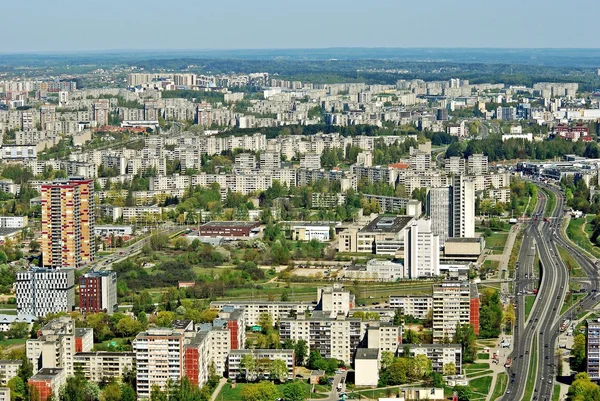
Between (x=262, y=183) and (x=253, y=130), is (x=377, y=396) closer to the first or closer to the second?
(x=262, y=183)

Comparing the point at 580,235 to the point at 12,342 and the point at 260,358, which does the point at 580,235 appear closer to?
the point at 260,358

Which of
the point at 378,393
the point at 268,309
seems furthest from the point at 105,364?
the point at 268,309

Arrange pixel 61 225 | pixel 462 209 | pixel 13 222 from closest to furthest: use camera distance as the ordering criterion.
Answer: pixel 61 225, pixel 462 209, pixel 13 222

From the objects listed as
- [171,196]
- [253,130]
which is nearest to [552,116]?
[253,130]

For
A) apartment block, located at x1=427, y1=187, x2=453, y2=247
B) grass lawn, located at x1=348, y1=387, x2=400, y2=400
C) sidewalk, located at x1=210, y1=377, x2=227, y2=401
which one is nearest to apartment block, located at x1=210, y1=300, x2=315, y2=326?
sidewalk, located at x1=210, y1=377, x2=227, y2=401

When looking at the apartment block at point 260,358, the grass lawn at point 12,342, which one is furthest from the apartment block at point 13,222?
the apartment block at point 260,358
